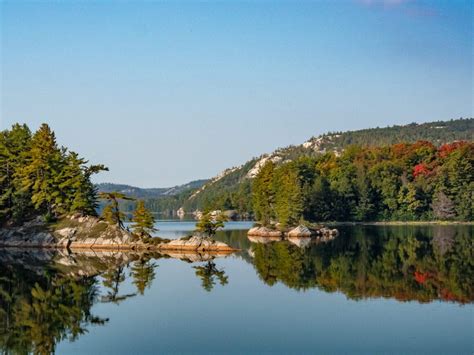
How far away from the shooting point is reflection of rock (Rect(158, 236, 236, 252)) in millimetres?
69625

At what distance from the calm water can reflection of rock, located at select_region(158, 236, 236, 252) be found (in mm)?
6949

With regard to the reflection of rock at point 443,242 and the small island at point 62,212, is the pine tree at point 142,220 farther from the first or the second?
the reflection of rock at point 443,242

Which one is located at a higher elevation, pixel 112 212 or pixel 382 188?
pixel 382 188

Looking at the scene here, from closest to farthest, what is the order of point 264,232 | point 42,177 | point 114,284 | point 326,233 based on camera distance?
point 114,284 → point 42,177 → point 326,233 → point 264,232

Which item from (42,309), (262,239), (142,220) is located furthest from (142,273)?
(262,239)

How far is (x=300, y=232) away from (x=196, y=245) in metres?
28.2

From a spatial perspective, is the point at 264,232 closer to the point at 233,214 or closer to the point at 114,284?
the point at 114,284

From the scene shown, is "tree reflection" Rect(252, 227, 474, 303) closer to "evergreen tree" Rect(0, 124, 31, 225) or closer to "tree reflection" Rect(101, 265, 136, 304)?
"tree reflection" Rect(101, 265, 136, 304)

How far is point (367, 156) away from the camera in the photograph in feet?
495

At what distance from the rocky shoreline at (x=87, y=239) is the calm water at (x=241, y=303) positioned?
24.8 feet

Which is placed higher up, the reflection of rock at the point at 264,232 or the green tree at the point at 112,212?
the green tree at the point at 112,212

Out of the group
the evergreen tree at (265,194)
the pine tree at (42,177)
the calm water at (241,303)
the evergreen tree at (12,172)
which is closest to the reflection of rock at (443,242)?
the calm water at (241,303)

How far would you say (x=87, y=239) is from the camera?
7350cm

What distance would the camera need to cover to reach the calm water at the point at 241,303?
27953 mm
